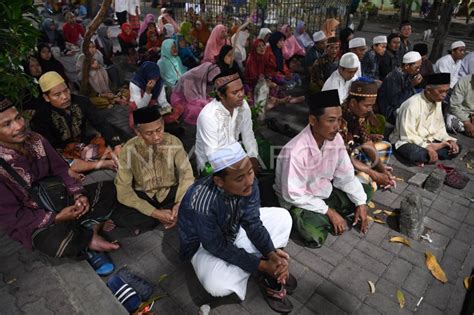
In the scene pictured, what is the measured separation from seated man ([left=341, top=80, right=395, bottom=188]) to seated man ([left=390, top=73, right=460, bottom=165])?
0.68m

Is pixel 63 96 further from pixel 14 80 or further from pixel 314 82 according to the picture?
pixel 314 82

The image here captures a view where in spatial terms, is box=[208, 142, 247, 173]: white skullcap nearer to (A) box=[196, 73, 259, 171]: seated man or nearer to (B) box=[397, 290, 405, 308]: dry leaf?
(A) box=[196, 73, 259, 171]: seated man

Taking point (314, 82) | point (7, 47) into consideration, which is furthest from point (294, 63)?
point (7, 47)

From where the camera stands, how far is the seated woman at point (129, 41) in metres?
11.1

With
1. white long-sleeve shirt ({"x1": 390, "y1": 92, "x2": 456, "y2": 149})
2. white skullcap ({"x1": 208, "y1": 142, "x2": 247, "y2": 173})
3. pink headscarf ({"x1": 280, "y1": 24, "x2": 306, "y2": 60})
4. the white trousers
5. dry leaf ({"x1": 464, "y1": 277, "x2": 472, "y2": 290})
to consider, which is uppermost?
white skullcap ({"x1": 208, "y1": 142, "x2": 247, "y2": 173})

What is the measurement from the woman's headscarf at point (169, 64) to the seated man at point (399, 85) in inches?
185

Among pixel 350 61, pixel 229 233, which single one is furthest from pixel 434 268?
pixel 350 61

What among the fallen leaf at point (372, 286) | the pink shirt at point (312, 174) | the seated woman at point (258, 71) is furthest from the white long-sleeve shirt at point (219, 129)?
the seated woman at point (258, 71)

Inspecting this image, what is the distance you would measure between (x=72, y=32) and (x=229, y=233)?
12347 millimetres

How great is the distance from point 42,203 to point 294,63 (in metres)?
8.80

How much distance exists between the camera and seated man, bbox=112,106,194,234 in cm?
327

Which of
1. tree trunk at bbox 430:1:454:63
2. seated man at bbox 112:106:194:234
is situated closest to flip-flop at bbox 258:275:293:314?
seated man at bbox 112:106:194:234

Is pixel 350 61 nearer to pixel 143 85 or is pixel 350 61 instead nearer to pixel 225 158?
pixel 143 85

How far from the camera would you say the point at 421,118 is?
504cm
